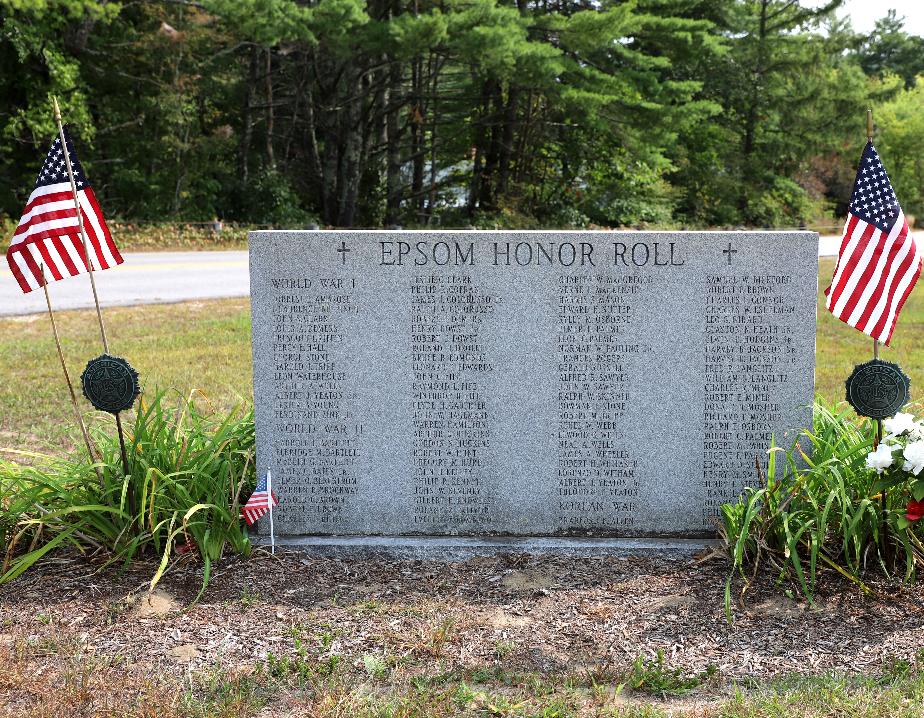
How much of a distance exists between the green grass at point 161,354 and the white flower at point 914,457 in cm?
337

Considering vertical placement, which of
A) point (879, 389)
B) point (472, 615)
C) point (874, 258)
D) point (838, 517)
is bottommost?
point (472, 615)

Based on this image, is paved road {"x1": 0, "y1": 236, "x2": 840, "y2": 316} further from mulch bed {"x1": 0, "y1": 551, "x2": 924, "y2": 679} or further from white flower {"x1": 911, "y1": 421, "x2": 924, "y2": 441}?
white flower {"x1": 911, "y1": 421, "x2": 924, "y2": 441}

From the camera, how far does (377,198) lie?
30125 mm

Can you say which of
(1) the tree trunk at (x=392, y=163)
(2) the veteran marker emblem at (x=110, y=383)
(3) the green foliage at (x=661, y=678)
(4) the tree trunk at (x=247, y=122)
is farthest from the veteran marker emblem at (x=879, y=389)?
(4) the tree trunk at (x=247, y=122)

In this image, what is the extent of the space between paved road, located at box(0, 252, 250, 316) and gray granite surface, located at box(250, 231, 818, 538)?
815 cm

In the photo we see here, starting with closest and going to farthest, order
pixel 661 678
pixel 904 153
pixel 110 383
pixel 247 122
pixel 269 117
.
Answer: pixel 661 678 → pixel 110 383 → pixel 247 122 → pixel 269 117 → pixel 904 153

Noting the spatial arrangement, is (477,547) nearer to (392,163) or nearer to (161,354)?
(161,354)

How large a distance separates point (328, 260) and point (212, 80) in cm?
2625

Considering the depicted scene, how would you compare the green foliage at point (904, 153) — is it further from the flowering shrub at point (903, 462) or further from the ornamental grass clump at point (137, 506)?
the ornamental grass clump at point (137, 506)

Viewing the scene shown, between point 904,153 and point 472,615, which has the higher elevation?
point 904,153

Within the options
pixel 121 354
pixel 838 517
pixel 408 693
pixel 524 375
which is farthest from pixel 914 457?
pixel 121 354

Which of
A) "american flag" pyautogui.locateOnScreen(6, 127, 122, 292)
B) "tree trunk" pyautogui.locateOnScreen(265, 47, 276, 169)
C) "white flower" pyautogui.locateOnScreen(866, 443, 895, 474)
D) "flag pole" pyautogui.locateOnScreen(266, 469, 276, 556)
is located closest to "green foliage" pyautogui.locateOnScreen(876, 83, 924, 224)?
"tree trunk" pyautogui.locateOnScreen(265, 47, 276, 169)

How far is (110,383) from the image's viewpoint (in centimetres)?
475

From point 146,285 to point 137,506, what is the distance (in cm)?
1106
